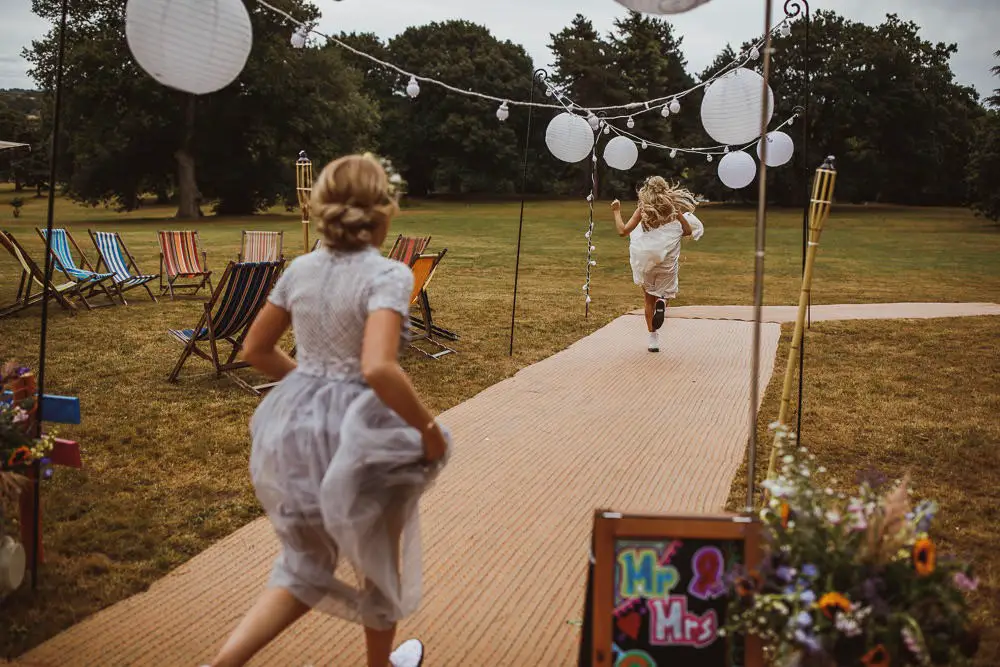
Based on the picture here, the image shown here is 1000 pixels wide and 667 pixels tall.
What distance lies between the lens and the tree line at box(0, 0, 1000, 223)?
1357 inches

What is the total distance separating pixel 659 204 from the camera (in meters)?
8.52

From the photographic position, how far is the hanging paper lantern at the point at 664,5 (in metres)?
3.02

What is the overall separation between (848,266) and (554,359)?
13168 mm

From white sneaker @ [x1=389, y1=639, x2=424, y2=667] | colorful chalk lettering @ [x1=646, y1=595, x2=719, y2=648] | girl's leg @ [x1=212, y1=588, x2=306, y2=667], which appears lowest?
white sneaker @ [x1=389, y1=639, x2=424, y2=667]

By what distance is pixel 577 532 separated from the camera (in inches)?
157

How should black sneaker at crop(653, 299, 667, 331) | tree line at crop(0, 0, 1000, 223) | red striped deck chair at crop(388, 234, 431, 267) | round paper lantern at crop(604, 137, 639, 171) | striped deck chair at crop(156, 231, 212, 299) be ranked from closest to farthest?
black sneaker at crop(653, 299, 667, 331) < red striped deck chair at crop(388, 234, 431, 267) < round paper lantern at crop(604, 137, 639, 171) < striped deck chair at crop(156, 231, 212, 299) < tree line at crop(0, 0, 1000, 223)

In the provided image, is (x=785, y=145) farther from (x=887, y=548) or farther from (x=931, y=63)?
(x=931, y=63)

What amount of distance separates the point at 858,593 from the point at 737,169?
1080 cm

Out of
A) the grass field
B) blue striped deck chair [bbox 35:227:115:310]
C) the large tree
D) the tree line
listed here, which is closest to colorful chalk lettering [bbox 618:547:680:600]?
the grass field

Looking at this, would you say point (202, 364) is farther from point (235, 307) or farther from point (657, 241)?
point (657, 241)

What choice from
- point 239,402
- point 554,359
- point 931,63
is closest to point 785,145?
point 554,359

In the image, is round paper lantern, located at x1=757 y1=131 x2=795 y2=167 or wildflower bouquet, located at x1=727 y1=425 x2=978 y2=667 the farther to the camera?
round paper lantern, located at x1=757 y1=131 x2=795 y2=167

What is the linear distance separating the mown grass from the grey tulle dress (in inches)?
→ 75.1

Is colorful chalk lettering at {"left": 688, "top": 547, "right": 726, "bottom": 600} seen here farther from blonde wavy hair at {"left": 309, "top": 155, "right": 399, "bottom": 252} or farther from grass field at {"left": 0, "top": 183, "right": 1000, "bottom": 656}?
grass field at {"left": 0, "top": 183, "right": 1000, "bottom": 656}
